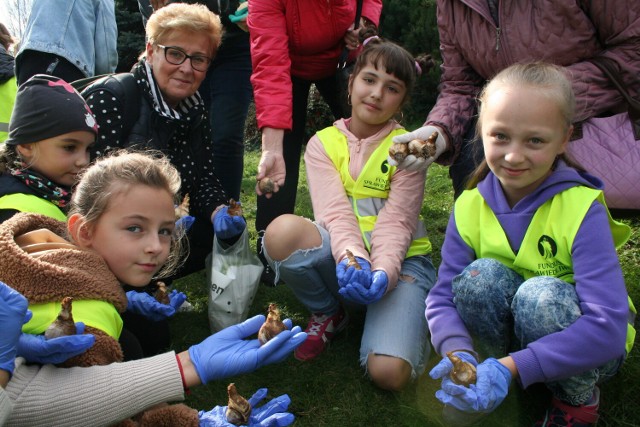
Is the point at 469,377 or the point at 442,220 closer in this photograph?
the point at 469,377

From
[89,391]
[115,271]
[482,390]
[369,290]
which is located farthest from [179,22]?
[482,390]

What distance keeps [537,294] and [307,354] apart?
1071mm

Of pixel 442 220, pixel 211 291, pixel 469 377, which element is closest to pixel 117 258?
pixel 211 291

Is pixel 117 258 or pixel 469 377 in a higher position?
pixel 117 258

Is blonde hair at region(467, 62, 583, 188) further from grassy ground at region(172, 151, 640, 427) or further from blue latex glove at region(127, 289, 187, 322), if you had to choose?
blue latex glove at region(127, 289, 187, 322)

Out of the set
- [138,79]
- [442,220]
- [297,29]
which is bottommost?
[442,220]

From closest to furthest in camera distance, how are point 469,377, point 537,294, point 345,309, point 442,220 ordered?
point 469,377, point 537,294, point 345,309, point 442,220

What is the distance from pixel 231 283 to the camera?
2.65 m

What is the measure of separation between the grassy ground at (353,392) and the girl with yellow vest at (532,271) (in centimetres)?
14

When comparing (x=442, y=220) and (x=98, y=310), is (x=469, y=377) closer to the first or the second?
(x=98, y=310)

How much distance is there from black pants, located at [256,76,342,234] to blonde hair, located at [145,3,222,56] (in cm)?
60

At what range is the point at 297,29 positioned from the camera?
2.93 meters

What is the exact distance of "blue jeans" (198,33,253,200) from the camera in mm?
3406

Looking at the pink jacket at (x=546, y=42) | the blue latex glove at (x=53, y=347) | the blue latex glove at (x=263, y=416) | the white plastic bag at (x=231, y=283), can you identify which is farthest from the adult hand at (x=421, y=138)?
the blue latex glove at (x=53, y=347)
